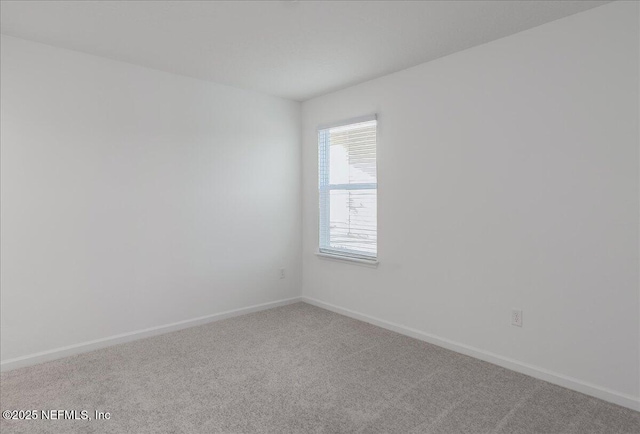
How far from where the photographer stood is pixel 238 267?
4.05 metres

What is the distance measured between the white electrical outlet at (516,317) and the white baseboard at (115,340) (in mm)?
2515

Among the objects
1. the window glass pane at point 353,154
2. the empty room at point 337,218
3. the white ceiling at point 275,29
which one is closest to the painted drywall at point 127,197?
the empty room at point 337,218

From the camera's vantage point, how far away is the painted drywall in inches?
110

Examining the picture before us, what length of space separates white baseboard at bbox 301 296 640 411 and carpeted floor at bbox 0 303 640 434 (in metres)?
0.06

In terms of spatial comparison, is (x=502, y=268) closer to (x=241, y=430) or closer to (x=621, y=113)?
(x=621, y=113)

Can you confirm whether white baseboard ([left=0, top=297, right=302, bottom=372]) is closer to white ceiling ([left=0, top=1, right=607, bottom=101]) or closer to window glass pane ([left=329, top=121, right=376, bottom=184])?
window glass pane ([left=329, top=121, right=376, bottom=184])

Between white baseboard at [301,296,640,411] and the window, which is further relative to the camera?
the window

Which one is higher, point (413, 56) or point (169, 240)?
point (413, 56)

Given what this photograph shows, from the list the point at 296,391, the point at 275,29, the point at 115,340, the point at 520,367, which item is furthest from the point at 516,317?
the point at 115,340

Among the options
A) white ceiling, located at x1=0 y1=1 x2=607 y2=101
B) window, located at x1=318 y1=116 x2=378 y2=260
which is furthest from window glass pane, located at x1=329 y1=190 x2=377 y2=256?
white ceiling, located at x1=0 y1=1 x2=607 y2=101

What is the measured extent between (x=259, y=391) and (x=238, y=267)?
1.80 m

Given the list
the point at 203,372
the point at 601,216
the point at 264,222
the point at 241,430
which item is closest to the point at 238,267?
the point at 264,222

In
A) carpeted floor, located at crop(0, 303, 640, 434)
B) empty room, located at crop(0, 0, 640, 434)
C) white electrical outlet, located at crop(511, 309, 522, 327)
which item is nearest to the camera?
carpeted floor, located at crop(0, 303, 640, 434)

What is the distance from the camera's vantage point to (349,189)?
402 cm
